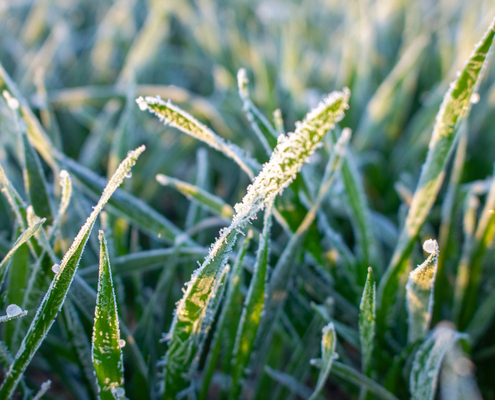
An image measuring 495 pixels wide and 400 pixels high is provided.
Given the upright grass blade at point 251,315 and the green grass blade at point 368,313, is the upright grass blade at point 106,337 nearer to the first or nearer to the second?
the upright grass blade at point 251,315

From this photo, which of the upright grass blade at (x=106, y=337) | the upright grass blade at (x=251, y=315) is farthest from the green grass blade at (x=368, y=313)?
the upright grass blade at (x=106, y=337)

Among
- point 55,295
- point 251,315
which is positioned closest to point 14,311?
point 55,295

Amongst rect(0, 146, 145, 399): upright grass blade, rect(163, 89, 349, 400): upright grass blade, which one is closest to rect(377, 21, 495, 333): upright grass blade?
rect(163, 89, 349, 400): upright grass blade

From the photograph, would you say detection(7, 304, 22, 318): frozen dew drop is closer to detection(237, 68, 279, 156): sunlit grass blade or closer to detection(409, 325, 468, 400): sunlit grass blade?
detection(237, 68, 279, 156): sunlit grass blade

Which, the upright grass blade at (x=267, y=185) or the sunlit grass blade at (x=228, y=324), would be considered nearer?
the upright grass blade at (x=267, y=185)

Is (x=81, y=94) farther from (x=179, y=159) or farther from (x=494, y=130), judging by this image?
(x=494, y=130)

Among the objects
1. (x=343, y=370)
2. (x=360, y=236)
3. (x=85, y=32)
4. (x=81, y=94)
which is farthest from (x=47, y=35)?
(x=343, y=370)
